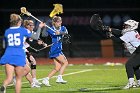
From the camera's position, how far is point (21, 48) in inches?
435

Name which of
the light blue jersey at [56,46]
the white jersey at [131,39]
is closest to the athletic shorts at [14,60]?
the white jersey at [131,39]

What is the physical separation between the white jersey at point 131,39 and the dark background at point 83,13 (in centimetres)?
1730

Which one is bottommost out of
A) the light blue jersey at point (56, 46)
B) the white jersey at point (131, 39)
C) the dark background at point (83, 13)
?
the dark background at point (83, 13)

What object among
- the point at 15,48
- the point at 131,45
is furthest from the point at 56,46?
the point at 15,48

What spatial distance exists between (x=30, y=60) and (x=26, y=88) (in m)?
1.02

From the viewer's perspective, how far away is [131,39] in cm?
1319

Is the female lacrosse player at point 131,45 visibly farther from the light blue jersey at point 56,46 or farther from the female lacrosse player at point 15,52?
the female lacrosse player at point 15,52

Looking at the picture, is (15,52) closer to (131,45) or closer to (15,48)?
(15,48)

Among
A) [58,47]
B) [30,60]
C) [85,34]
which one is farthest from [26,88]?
[85,34]

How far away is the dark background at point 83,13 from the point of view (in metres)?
31.0

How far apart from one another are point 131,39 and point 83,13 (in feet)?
60.9

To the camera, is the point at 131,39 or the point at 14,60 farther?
the point at 131,39

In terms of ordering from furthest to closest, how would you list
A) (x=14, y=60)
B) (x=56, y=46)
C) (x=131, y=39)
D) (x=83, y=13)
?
(x=83, y=13) → (x=56, y=46) → (x=131, y=39) → (x=14, y=60)

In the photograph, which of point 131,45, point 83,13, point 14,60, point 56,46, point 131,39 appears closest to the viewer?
point 14,60
